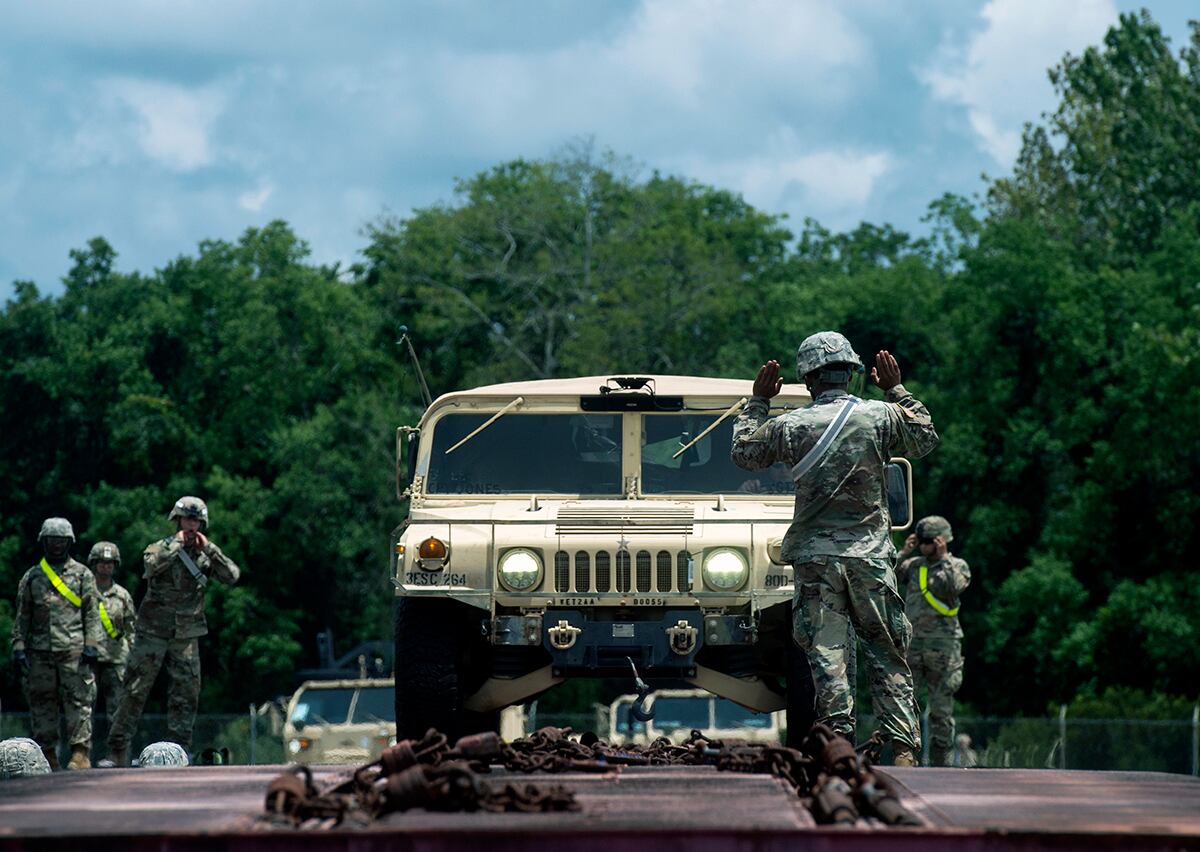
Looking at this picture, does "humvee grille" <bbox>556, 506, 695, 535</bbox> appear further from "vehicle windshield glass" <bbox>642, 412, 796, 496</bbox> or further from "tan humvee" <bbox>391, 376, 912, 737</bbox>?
"vehicle windshield glass" <bbox>642, 412, 796, 496</bbox>

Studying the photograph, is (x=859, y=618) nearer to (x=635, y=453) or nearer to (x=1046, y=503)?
(x=635, y=453)

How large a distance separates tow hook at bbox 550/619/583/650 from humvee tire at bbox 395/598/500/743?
49cm

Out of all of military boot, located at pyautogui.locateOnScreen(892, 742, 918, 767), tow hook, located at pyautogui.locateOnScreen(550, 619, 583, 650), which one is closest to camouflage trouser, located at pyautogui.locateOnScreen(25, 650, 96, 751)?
tow hook, located at pyautogui.locateOnScreen(550, 619, 583, 650)

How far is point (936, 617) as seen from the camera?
1592cm

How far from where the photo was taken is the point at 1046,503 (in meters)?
43.3

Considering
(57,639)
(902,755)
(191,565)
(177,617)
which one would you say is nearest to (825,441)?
(902,755)

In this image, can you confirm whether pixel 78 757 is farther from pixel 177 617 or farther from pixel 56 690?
pixel 177 617

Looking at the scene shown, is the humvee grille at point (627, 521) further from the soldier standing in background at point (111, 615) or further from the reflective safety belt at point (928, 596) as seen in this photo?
the soldier standing in background at point (111, 615)

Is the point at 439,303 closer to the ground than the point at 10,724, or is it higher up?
higher up

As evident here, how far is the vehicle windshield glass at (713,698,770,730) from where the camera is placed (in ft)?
88.4

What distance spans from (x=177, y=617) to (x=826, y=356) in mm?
6941

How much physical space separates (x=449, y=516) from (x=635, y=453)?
1.09m

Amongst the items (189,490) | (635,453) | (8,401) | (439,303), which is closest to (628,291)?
(439,303)

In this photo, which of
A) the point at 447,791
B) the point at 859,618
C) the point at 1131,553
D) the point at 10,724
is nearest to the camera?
the point at 447,791
